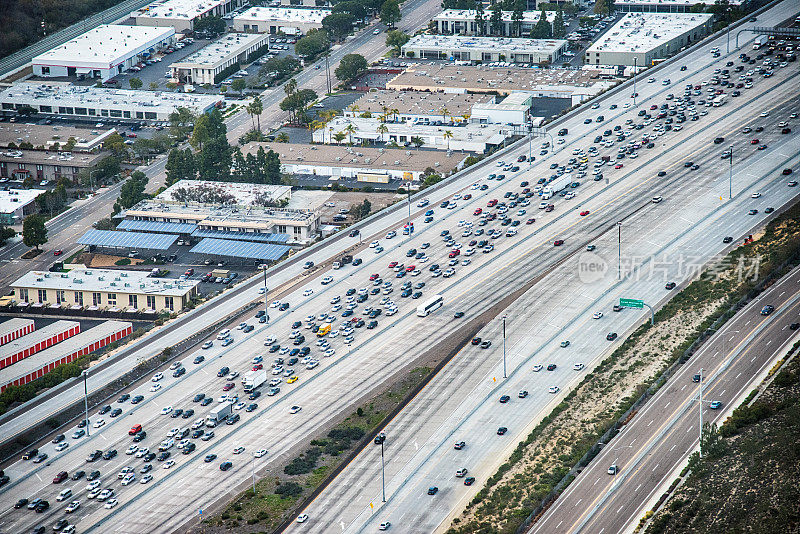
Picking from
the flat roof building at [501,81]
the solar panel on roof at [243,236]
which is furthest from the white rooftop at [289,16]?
the solar panel on roof at [243,236]

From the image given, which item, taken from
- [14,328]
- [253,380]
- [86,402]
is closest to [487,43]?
[14,328]

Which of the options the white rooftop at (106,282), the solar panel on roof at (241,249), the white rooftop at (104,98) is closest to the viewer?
the white rooftop at (106,282)

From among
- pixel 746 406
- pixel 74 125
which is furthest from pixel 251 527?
pixel 74 125

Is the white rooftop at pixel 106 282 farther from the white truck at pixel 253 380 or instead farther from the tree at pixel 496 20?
the tree at pixel 496 20

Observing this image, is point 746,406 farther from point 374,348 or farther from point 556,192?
point 556,192

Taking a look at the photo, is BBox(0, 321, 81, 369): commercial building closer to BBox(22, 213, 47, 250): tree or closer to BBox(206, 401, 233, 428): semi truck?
BBox(22, 213, 47, 250): tree
